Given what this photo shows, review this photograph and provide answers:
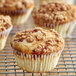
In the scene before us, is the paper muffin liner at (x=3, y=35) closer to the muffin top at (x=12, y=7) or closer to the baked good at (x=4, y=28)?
the baked good at (x=4, y=28)

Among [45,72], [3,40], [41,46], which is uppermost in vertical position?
[41,46]

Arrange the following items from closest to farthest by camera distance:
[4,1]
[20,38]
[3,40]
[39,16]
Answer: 1. [20,38]
2. [3,40]
3. [39,16]
4. [4,1]

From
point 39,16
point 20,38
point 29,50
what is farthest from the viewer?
point 39,16

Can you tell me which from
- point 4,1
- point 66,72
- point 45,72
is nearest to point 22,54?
point 45,72

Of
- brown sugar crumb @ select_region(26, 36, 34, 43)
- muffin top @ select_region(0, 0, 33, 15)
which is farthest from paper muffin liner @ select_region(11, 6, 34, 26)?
brown sugar crumb @ select_region(26, 36, 34, 43)

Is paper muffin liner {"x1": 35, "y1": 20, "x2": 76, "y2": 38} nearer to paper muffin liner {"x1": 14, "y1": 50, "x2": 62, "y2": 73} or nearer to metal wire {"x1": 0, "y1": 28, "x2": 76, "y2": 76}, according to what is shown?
metal wire {"x1": 0, "y1": 28, "x2": 76, "y2": 76}

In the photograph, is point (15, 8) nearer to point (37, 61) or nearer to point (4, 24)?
point (4, 24)

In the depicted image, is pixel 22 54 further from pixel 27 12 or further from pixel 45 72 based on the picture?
pixel 27 12

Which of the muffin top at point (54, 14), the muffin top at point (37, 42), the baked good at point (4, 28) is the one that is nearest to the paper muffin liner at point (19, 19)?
the muffin top at point (54, 14)
